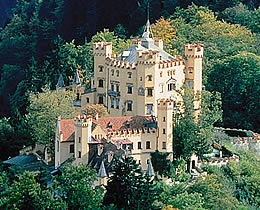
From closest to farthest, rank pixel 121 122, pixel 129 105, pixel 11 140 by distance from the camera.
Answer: pixel 121 122
pixel 129 105
pixel 11 140

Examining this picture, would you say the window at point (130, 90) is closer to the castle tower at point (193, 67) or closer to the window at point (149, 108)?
the window at point (149, 108)

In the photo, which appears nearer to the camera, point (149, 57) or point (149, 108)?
point (149, 57)

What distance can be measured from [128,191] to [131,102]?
15242 mm

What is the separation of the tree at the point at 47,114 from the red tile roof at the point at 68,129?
543 centimetres

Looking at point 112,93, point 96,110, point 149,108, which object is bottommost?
point 96,110

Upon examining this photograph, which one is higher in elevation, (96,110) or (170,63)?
(170,63)

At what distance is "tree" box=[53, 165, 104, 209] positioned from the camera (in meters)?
71.9

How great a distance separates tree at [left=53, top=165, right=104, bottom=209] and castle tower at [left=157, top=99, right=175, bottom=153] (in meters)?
7.91

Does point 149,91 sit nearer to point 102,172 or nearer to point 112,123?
point 112,123

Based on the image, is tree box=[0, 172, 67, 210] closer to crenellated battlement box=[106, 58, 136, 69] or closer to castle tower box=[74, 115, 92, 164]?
castle tower box=[74, 115, 92, 164]

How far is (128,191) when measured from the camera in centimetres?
7269

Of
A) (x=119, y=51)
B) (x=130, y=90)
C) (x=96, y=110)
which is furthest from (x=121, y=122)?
(x=119, y=51)

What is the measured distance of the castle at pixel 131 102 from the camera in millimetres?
78250

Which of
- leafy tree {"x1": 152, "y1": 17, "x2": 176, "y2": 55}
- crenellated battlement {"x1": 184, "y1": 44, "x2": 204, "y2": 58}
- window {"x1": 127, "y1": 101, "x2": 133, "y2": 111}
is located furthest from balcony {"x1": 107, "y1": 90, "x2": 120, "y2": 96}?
leafy tree {"x1": 152, "y1": 17, "x2": 176, "y2": 55}
